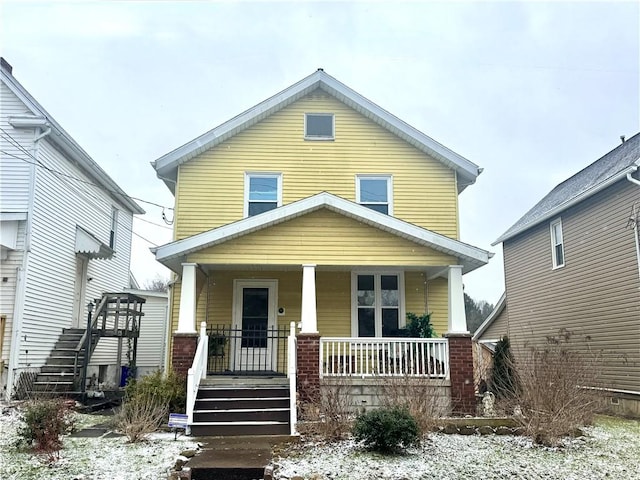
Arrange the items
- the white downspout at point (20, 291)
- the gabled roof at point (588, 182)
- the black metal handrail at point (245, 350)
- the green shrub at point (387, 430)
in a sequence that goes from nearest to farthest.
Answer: the green shrub at point (387, 430), the black metal handrail at point (245, 350), the white downspout at point (20, 291), the gabled roof at point (588, 182)

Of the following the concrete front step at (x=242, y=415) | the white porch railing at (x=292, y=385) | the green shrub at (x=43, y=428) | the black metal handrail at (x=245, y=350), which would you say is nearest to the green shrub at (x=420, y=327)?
the black metal handrail at (x=245, y=350)

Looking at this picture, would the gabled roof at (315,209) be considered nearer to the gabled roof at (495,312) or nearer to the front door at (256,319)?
the front door at (256,319)

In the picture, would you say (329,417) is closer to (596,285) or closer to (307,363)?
(307,363)

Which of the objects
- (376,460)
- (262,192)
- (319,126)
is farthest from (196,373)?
(319,126)

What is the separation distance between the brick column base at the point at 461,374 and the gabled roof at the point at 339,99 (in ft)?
17.6

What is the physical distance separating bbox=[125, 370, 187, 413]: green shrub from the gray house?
7.91m

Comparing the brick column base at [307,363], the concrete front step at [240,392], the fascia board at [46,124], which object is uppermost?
the fascia board at [46,124]

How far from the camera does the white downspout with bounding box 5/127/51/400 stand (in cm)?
1288

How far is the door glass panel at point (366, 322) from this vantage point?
1331cm

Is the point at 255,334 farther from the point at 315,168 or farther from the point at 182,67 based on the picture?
the point at 182,67

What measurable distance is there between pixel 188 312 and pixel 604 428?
8291 millimetres

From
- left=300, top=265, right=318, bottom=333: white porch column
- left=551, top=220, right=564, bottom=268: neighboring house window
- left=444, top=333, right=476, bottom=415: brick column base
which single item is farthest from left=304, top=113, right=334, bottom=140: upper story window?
left=551, top=220, right=564, bottom=268: neighboring house window

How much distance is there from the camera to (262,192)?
46.3 feet

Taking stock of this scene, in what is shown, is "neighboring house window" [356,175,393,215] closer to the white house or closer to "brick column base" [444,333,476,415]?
"brick column base" [444,333,476,415]
